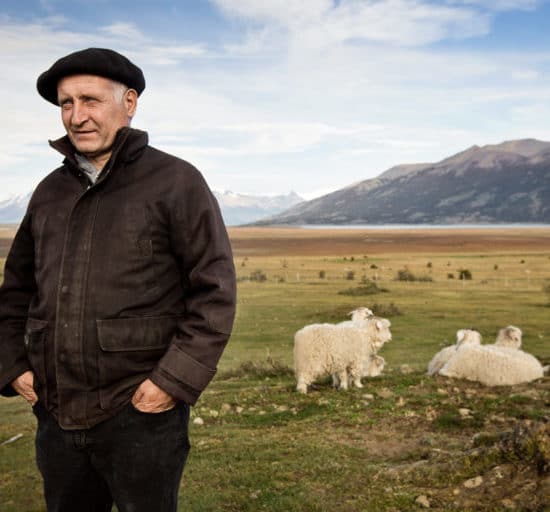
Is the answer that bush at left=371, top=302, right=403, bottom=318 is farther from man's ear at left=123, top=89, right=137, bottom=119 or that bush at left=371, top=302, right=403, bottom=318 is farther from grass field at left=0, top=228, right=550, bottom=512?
man's ear at left=123, top=89, right=137, bottom=119

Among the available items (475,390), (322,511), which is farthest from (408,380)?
(322,511)

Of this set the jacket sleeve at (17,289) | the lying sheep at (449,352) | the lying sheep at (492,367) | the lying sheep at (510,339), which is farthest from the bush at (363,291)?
the jacket sleeve at (17,289)

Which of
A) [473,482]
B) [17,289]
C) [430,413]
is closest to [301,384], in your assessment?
[430,413]

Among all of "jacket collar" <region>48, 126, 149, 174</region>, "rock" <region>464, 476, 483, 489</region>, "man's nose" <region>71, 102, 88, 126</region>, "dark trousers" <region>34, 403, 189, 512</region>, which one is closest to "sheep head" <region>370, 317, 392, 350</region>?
"rock" <region>464, 476, 483, 489</region>

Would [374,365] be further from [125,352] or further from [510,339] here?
[125,352]

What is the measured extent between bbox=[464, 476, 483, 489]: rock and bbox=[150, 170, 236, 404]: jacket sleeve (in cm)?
330

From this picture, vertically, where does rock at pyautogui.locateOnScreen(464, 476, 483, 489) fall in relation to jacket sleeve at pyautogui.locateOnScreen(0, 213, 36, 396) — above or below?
below

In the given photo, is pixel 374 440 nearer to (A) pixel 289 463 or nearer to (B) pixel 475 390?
(A) pixel 289 463

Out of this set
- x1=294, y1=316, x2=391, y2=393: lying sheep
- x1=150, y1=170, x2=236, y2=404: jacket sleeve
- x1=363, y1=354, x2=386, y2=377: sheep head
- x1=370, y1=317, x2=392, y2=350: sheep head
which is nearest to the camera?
x1=150, y1=170, x2=236, y2=404: jacket sleeve

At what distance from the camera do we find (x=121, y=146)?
2.59 meters

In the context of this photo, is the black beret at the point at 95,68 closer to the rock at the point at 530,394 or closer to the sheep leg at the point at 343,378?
the rock at the point at 530,394

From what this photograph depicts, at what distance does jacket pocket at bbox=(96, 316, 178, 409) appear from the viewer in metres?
2.49

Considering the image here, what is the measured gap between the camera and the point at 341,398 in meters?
9.22

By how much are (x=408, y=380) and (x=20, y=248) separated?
827 centimetres
